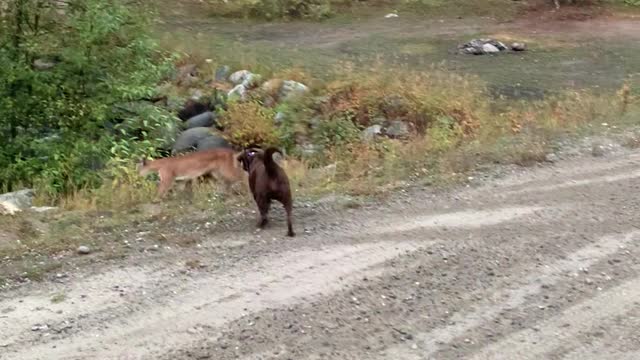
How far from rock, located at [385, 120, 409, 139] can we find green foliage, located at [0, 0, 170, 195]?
374 cm

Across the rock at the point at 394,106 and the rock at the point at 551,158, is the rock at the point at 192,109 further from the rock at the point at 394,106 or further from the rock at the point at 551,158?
the rock at the point at 551,158

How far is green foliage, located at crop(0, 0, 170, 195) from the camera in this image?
12.3 meters

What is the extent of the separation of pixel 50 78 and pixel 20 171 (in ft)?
4.28

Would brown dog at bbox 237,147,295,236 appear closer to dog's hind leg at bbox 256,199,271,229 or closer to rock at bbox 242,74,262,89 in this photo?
dog's hind leg at bbox 256,199,271,229

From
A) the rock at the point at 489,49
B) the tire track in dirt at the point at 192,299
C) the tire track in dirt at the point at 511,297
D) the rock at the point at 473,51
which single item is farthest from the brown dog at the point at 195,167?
the rock at the point at 489,49

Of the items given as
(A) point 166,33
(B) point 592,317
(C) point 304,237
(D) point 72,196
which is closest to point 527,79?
(A) point 166,33

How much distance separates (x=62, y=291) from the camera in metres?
6.56

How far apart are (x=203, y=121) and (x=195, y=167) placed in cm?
557

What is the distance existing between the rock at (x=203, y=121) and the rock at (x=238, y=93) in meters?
0.48

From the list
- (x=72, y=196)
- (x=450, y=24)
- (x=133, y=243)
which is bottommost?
(x=450, y=24)

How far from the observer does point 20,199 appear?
10570 mm

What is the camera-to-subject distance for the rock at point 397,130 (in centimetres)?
1415

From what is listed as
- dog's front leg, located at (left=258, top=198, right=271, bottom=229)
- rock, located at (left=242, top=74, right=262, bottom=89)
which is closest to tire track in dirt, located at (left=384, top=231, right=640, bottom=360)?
dog's front leg, located at (left=258, top=198, right=271, bottom=229)

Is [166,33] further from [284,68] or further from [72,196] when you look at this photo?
[72,196]
